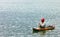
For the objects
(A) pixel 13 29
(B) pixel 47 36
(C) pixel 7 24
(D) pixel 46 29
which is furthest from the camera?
(C) pixel 7 24

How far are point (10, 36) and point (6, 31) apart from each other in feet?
8.76

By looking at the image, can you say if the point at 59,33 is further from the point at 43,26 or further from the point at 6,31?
the point at 6,31

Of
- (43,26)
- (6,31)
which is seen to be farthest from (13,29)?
(43,26)

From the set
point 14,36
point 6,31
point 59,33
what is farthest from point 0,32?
point 59,33

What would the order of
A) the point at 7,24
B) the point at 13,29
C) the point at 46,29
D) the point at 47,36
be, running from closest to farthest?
the point at 47,36 < the point at 46,29 < the point at 13,29 < the point at 7,24

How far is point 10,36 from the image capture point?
2364 cm

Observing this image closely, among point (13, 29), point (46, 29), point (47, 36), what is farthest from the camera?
point (13, 29)

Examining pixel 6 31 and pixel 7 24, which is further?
pixel 7 24

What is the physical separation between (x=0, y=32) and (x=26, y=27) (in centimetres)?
392

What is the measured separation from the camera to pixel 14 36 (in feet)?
77.2

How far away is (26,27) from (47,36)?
18.1 feet

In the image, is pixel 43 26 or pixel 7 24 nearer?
pixel 43 26

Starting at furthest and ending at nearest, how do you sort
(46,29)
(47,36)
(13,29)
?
(13,29) < (46,29) < (47,36)

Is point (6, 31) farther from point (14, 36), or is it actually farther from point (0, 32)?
→ point (14, 36)
